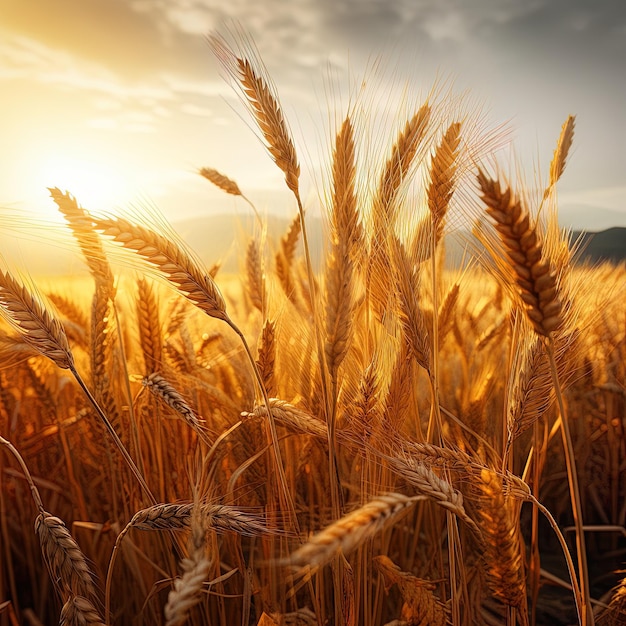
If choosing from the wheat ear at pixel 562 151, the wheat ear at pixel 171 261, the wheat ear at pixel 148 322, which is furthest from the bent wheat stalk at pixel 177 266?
the wheat ear at pixel 562 151

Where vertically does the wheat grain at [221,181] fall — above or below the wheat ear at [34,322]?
above

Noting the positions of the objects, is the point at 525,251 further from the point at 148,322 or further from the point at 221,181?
the point at 221,181

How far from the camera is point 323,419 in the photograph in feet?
A: 3.78

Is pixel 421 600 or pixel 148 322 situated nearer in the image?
pixel 421 600

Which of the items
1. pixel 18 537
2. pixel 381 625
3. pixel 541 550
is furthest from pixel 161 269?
pixel 541 550

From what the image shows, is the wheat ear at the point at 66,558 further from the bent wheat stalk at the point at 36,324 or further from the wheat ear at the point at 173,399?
the wheat ear at the point at 173,399

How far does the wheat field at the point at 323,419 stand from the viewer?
0.85 metres

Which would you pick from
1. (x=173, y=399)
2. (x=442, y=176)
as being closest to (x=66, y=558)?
(x=173, y=399)

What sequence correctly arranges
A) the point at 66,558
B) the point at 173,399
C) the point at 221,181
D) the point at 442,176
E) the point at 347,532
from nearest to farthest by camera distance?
the point at 347,532 < the point at 66,558 < the point at 173,399 < the point at 442,176 < the point at 221,181

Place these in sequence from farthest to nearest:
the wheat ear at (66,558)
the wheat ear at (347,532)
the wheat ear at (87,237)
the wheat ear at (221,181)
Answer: the wheat ear at (221,181) < the wheat ear at (87,237) < the wheat ear at (66,558) < the wheat ear at (347,532)

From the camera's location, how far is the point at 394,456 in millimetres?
881

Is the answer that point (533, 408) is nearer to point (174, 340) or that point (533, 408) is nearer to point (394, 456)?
point (394, 456)

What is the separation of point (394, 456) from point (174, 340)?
3.50ft

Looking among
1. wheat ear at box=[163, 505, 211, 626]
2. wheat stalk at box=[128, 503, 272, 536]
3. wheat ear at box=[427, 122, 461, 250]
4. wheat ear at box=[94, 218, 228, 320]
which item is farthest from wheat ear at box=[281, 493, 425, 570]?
wheat ear at box=[427, 122, 461, 250]
